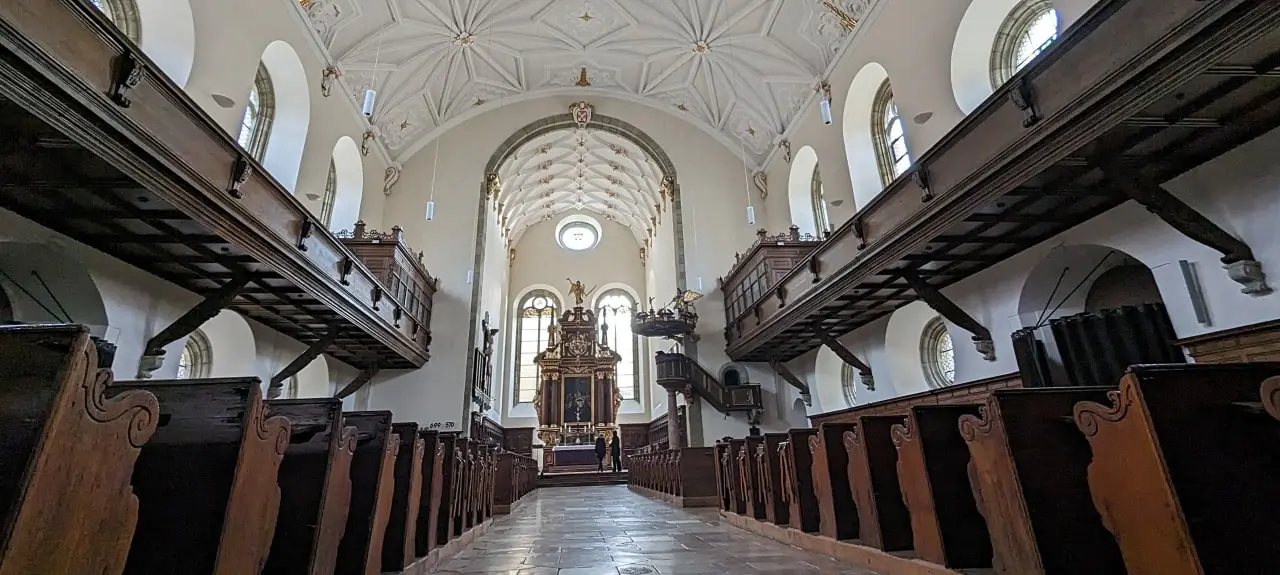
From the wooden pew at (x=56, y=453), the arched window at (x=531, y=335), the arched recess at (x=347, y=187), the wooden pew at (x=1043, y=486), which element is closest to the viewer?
the wooden pew at (x=56, y=453)

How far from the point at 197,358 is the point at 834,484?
10.5 m

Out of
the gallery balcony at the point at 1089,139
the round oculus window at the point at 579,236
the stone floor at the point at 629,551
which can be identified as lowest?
the stone floor at the point at 629,551

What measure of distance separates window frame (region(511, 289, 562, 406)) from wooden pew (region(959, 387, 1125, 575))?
19096 mm

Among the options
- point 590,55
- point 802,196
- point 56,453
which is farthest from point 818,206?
point 56,453

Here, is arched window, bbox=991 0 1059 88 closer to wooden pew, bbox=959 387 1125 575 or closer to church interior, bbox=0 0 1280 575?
church interior, bbox=0 0 1280 575

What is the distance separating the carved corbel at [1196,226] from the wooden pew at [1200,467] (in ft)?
9.70

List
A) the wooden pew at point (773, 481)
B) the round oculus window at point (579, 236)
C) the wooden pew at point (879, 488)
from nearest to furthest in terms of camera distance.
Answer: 1. the wooden pew at point (879, 488)
2. the wooden pew at point (773, 481)
3. the round oculus window at point (579, 236)

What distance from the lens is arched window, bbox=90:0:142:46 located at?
7074 millimetres

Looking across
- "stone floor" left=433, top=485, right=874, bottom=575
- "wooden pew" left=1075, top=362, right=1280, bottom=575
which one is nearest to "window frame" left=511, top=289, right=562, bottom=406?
"stone floor" left=433, top=485, right=874, bottom=575

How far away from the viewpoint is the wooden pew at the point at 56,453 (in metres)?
1.34

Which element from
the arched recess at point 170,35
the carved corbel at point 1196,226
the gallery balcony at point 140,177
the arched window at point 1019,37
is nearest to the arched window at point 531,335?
the gallery balcony at point 140,177

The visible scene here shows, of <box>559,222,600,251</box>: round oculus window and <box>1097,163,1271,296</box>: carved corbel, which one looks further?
<box>559,222,600,251</box>: round oculus window

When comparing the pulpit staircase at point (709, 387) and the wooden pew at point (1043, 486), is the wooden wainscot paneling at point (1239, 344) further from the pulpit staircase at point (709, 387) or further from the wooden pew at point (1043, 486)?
the pulpit staircase at point (709, 387)

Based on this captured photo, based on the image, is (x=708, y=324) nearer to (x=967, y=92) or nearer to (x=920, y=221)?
(x=967, y=92)
